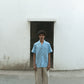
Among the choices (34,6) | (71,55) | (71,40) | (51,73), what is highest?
(34,6)

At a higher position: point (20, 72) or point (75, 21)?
point (75, 21)

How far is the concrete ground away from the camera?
265 inches

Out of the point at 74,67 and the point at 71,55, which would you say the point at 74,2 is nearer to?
the point at 71,55

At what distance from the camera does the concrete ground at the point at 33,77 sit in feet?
22.1

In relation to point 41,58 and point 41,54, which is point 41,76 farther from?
point 41,54

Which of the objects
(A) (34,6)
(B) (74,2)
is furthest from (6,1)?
(B) (74,2)

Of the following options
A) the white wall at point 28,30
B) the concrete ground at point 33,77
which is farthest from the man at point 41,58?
the white wall at point 28,30

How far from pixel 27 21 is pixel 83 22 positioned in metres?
2.38

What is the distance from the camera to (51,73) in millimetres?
7930

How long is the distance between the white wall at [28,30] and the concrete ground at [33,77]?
43 centimetres

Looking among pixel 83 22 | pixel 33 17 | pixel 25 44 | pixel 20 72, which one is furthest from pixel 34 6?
pixel 20 72

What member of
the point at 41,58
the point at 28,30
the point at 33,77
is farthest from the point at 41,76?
the point at 28,30

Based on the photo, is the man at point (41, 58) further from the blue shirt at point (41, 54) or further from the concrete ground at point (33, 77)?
the concrete ground at point (33, 77)

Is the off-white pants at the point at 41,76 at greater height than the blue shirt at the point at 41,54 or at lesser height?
lesser
